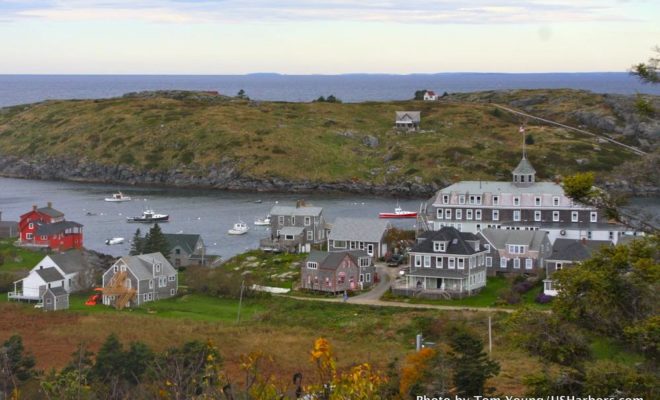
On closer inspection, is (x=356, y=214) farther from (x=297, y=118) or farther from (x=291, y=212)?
(x=297, y=118)

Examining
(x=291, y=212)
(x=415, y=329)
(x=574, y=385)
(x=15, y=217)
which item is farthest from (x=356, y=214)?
(x=574, y=385)

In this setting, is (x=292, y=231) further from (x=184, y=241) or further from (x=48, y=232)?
(x=48, y=232)

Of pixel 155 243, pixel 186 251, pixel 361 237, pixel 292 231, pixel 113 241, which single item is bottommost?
pixel 113 241

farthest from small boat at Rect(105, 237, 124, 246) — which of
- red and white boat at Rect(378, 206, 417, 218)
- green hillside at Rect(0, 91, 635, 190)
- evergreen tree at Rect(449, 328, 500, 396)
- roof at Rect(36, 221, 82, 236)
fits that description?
evergreen tree at Rect(449, 328, 500, 396)

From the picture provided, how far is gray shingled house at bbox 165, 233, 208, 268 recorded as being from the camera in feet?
205

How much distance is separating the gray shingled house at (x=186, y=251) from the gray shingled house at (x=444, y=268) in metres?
15.2

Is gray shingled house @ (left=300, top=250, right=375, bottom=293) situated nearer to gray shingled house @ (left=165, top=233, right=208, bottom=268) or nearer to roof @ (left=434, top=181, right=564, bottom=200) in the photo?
gray shingled house @ (left=165, top=233, right=208, bottom=268)

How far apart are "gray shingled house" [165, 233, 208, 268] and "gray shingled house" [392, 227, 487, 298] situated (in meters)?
15.2

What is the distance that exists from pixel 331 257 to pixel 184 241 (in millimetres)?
13118

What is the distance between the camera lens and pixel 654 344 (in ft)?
58.9

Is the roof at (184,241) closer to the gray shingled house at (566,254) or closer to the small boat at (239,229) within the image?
the small boat at (239,229)

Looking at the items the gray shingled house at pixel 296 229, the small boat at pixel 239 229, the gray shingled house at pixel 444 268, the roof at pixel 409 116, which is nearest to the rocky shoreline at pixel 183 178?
the roof at pixel 409 116

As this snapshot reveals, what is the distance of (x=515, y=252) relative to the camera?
2210 inches

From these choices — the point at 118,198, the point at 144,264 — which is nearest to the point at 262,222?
the point at 118,198
